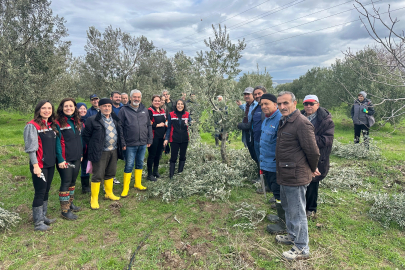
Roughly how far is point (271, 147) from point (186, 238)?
2.19m

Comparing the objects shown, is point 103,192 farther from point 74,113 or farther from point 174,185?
point 74,113

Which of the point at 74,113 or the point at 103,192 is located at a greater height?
the point at 74,113

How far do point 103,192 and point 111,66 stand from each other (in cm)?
1765

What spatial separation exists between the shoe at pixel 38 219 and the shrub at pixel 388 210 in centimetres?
619

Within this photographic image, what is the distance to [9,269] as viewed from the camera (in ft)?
10.3

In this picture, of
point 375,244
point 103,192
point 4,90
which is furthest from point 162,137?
point 4,90

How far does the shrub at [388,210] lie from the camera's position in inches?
170

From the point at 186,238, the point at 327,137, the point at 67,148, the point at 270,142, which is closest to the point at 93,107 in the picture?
the point at 67,148

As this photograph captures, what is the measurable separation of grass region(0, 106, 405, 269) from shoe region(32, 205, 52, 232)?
0.11m

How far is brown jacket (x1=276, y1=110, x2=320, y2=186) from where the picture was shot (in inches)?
122

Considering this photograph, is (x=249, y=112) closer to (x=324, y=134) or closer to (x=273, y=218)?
(x=324, y=134)

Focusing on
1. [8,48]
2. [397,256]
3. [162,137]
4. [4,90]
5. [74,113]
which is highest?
[8,48]

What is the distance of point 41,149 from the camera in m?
3.82

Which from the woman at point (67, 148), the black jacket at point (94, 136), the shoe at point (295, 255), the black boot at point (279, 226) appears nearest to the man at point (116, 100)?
the black jacket at point (94, 136)
